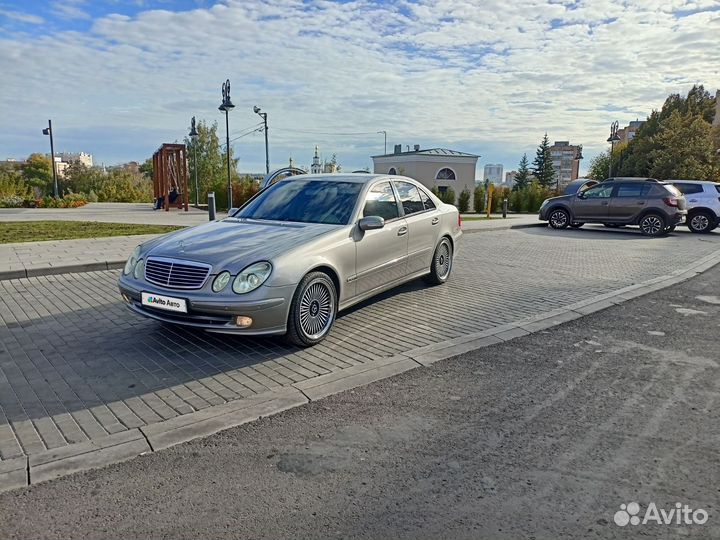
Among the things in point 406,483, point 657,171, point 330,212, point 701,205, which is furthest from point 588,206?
point 657,171

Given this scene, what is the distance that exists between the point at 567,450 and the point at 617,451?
32cm

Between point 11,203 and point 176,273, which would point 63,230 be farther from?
point 11,203

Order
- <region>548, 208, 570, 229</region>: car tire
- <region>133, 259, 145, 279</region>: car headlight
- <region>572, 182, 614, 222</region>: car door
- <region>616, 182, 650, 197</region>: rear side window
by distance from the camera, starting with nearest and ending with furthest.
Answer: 1. <region>133, 259, 145, 279</region>: car headlight
2. <region>616, 182, 650, 197</region>: rear side window
3. <region>572, 182, 614, 222</region>: car door
4. <region>548, 208, 570, 229</region>: car tire

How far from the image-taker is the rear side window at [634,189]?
52.7 ft

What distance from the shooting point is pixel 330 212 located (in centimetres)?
577

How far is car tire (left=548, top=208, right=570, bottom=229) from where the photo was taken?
18.0 metres

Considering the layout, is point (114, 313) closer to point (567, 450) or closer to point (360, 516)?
point (360, 516)

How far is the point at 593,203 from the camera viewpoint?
1709cm

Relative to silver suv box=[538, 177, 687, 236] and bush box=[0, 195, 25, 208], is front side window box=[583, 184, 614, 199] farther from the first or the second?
bush box=[0, 195, 25, 208]

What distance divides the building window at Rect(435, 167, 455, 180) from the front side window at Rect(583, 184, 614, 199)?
3894 centimetres

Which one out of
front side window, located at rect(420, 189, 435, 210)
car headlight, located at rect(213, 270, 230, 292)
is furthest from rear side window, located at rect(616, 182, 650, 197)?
car headlight, located at rect(213, 270, 230, 292)

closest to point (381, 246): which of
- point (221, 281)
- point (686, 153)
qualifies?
point (221, 281)

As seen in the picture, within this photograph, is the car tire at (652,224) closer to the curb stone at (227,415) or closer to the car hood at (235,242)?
the curb stone at (227,415)

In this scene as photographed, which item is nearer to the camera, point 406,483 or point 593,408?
point 406,483
